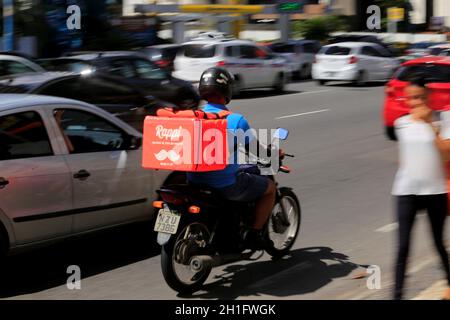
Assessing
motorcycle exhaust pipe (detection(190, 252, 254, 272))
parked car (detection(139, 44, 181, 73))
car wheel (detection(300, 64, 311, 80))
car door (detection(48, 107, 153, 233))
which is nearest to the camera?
motorcycle exhaust pipe (detection(190, 252, 254, 272))

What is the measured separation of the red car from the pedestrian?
277 inches

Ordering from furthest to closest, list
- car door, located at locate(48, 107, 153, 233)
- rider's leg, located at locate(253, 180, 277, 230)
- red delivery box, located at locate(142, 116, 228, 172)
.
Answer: car door, located at locate(48, 107, 153, 233) < rider's leg, located at locate(253, 180, 277, 230) < red delivery box, located at locate(142, 116, 228, 172)

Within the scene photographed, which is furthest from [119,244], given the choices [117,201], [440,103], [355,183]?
[440,103]

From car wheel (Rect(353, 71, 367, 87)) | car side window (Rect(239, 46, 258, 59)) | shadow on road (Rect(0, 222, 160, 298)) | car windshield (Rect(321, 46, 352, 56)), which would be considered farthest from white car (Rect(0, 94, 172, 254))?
car windshield (Rect(321, 46, 352, 56))

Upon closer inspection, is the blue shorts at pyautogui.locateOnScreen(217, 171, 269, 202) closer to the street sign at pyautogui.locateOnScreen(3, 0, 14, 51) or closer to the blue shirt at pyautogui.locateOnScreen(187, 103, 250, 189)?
the blue shirt at pyautogui.locateOnScreen(187, 103, 250, 189)

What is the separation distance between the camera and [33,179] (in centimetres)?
630

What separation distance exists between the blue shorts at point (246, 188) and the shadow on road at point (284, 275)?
2.26ft

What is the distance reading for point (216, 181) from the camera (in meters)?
6.11

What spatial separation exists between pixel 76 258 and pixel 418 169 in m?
3.31

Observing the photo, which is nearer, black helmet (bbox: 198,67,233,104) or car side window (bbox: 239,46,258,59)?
black helmet (bbox: 198,67,233,104)

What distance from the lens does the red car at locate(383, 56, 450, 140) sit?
12.5 m

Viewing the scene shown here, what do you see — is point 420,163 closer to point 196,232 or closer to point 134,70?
point 196,232
